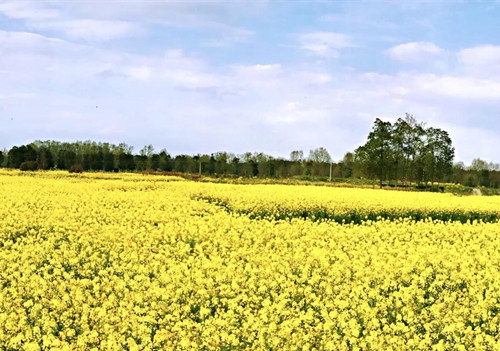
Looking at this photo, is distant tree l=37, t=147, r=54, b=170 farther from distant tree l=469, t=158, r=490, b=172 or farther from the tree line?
distant tree l=469, t=158, r=490, b=172

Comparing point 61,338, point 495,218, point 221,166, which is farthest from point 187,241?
point 221,166

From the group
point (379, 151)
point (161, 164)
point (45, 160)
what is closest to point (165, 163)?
point (161, 164)

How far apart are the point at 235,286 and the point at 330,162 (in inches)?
3346

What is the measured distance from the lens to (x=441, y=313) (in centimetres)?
836

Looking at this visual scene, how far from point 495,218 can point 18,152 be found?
76.3 metres

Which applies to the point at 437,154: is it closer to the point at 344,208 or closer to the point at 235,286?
the point at 344,208

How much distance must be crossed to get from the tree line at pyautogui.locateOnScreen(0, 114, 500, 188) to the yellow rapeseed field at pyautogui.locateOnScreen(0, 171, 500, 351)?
45.6 metres

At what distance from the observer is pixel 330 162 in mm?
92688

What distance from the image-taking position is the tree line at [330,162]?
206 ft

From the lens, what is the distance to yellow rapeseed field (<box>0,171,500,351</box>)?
6.94 meters

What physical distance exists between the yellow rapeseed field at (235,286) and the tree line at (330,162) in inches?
1797

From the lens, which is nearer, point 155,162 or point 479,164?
point 155,162

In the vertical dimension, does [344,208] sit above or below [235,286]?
above

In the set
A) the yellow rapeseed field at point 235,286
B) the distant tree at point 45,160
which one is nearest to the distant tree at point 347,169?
the distant tree at point 45,160
